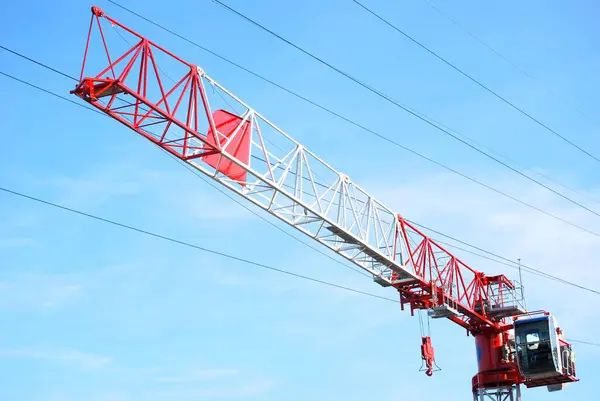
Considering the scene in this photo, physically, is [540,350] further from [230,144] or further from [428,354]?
[230,144]

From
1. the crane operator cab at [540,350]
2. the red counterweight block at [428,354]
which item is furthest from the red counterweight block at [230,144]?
the crane operator cab at [540,350]

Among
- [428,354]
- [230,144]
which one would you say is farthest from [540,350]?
[230,144]

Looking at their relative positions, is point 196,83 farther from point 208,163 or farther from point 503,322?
point 503,322

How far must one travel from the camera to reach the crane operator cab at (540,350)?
1946 inches

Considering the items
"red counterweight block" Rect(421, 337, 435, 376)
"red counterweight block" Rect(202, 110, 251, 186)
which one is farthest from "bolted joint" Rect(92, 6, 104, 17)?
"red counterweight block" Rect(421, 337, 435, 376)

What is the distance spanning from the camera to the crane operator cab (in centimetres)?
4944

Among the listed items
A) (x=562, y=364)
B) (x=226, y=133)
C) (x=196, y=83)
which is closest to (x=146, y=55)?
(x=196, y=83)

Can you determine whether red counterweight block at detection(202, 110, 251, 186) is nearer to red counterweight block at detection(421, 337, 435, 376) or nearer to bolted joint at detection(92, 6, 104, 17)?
bolted joint at detection(92, 6, 104, 17)

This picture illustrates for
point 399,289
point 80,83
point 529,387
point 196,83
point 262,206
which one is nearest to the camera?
point 80,83

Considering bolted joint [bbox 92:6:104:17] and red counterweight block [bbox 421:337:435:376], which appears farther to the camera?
red counterweight block [bbox 421:337:435:376]

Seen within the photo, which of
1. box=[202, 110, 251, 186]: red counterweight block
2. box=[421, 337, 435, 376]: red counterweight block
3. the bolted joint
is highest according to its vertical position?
the bolted joint

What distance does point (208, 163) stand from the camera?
3606 cm

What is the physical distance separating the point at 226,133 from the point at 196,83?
254 centimetres

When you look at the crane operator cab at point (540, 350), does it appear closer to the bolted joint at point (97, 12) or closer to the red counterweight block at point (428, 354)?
the red counterweight block at point (428, 354)
